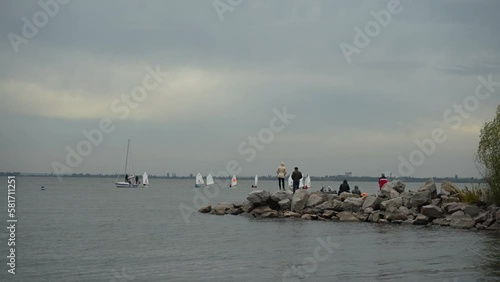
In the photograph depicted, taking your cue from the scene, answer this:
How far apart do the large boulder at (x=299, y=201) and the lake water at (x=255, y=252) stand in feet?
7.75

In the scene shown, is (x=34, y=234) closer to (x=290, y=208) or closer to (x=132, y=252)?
(x=132, y=252)

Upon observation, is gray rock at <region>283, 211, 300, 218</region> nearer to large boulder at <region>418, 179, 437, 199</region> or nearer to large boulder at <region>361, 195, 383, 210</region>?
large boulder at <region>361, 195, 383, 210</region>

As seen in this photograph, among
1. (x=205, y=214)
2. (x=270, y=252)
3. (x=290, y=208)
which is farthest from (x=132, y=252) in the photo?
(x=205, y=214)

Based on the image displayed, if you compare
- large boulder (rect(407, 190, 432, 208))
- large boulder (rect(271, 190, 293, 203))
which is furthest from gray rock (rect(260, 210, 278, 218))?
large boulder (rect(407, 190, 432, 208))

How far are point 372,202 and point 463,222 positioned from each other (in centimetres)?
618

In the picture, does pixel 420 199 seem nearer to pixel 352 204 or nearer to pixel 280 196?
pixel 352 204

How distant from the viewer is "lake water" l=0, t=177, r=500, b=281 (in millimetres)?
18062

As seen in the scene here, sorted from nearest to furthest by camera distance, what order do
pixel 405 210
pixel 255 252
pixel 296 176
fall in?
pixel 255 252
pixel 405 210
pixel 296 176

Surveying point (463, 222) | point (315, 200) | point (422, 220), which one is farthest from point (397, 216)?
point (315, 200)

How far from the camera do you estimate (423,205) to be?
33.9 metres

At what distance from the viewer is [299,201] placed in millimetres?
37469

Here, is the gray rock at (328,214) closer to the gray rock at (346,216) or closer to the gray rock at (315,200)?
the gray rock at (346,216)

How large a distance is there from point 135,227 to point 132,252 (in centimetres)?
1169

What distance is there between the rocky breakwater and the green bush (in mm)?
889
